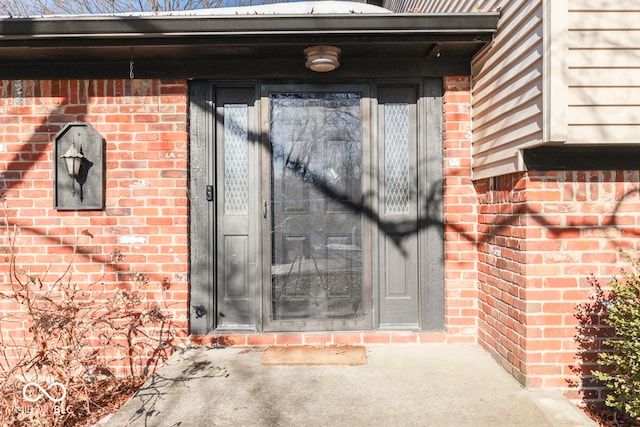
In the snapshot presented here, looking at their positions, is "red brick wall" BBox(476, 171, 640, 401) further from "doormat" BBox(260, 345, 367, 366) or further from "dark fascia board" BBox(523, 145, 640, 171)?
"doormat" BBox(260, 345, 367, 366)

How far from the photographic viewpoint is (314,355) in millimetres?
3260

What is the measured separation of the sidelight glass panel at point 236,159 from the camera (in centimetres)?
362

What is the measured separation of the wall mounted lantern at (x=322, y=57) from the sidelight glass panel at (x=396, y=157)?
668 mm

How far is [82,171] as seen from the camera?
3439 millimetres

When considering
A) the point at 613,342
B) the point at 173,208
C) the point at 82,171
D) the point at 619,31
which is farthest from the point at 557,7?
the point at 82,171

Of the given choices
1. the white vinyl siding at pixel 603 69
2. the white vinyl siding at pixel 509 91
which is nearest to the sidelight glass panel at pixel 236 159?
the white vinyl siding at pixel 509 91

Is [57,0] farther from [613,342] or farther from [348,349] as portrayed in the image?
[613,342]

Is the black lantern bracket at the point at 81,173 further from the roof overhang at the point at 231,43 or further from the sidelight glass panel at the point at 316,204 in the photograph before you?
the sidelight glass panel at the point at 316,204

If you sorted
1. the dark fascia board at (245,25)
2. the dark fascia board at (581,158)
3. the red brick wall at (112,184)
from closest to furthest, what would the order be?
1. the dark fascia board at (581,158)
2. the dark fascia board at (245,25)
3. the red brick wall at (112,184)

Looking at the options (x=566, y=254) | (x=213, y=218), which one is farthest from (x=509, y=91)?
(x=213, y=218)

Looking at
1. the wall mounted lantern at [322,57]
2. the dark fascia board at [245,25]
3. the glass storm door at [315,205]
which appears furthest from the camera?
the glass storm door at [315,205]

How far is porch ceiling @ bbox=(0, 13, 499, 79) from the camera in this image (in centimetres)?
298

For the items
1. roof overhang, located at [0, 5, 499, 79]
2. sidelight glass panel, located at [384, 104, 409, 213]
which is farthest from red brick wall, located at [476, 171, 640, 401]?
roof overhang, located at [0, 5, 499, 79]

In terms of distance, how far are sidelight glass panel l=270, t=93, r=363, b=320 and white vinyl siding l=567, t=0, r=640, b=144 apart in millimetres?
1704
